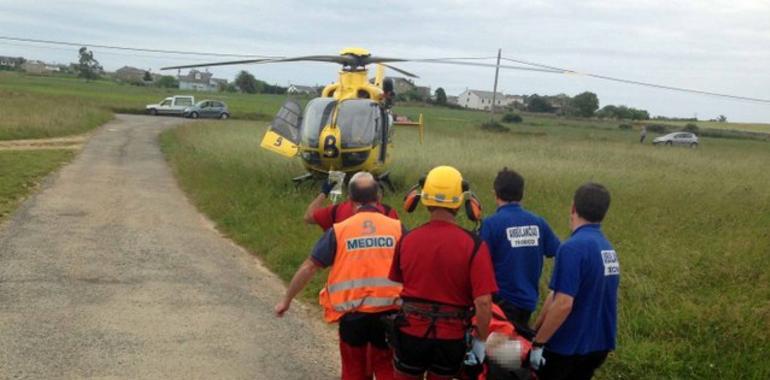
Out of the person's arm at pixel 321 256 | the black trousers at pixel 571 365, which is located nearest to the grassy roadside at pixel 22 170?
the person's arm at pixel 321 256

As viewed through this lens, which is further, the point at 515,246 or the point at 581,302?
the point at 515,246

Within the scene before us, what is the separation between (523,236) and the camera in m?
4.97

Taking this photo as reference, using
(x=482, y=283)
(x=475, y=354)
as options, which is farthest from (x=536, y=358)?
(x=482, y=283)

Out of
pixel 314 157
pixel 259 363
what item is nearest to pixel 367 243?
pixel 259 363

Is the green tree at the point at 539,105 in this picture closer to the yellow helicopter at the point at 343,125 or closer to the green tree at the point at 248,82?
the green tree at the point at 248,82

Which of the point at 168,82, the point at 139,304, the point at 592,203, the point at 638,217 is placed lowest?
the point at 168,82

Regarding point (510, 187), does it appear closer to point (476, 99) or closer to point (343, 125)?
point (343, 125)

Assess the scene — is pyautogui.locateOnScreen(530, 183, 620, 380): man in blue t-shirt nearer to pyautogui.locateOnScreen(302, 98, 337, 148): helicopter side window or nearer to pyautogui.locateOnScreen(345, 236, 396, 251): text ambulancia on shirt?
pyautogui.locateOnScreen(345, 236, 396, 251): text ambulancia on shirt

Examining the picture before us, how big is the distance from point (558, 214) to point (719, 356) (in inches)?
252

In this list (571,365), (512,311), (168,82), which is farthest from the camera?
(168,82)

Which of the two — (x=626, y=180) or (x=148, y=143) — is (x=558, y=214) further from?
(x=148, y=143)

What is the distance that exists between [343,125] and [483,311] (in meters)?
10.2

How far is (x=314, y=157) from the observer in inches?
555

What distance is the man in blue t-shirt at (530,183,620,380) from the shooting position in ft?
13.1
